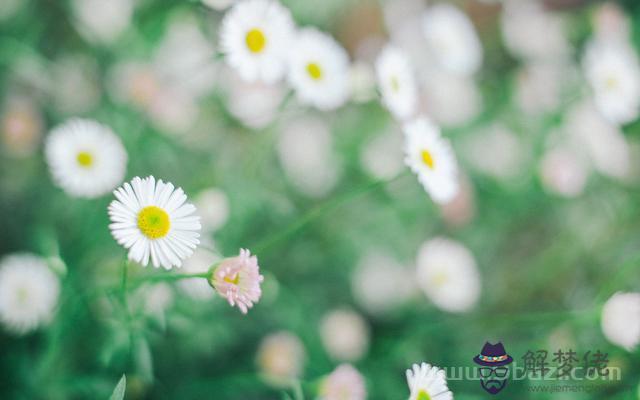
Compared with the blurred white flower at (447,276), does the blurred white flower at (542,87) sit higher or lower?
higher

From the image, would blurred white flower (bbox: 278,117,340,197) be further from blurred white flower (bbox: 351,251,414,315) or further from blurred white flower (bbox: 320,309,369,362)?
blurred white flower (bbox: 320,309,369,362)

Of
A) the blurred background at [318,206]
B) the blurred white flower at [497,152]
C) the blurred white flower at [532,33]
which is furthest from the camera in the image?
the blurred white flower at [532,33]

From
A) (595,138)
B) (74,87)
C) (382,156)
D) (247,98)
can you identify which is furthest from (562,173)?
(74,87)

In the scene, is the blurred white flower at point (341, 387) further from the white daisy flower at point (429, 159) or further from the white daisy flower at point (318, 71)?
the white daisy flower at point (318, 71)

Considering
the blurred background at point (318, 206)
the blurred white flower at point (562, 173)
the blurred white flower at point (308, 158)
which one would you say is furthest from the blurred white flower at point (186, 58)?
the blurred white flower at point (562, 173)

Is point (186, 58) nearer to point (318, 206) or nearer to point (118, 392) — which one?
point (318, 206)
